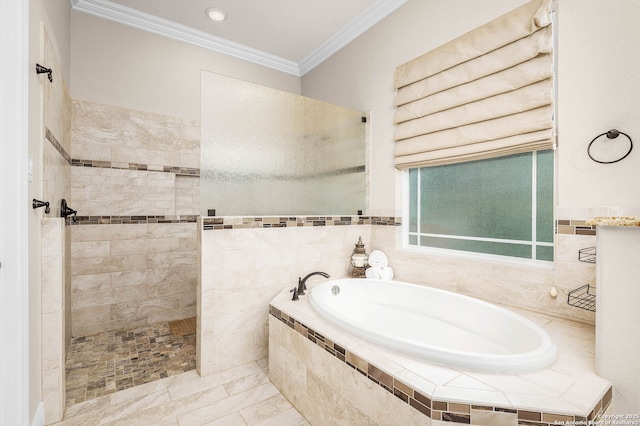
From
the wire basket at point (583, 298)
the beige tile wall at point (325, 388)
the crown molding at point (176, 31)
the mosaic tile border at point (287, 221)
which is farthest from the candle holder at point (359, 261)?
the crown molding at point (176, 31)

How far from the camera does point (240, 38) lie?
3.13 meters

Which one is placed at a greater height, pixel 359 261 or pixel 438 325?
pixel 359 261

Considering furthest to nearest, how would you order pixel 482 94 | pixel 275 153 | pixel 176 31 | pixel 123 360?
pixel 176 31
pixel 275 153
pixel 123 360
pixel 482 94

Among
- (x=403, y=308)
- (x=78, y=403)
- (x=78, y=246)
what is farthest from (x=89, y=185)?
(x=403, y=308)

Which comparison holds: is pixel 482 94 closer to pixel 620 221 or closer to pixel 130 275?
pixel 620 221

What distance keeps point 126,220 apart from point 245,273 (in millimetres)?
1431

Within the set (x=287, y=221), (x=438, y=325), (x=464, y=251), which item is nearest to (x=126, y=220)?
(x=287, y=221)

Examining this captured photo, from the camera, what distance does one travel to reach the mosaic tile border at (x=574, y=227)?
1530 millimetres

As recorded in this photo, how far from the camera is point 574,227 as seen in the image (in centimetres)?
158

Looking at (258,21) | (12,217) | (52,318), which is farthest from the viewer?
(258,21)

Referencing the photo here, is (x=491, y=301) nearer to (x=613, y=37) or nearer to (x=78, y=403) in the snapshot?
(x=613, y=37)

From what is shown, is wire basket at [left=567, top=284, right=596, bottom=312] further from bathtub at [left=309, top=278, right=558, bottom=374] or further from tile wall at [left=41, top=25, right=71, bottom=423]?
tile wall at [left=41, top=25, right=71, bottom=423]

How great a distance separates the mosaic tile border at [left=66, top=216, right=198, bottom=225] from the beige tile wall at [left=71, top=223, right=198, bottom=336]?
4 centimetres

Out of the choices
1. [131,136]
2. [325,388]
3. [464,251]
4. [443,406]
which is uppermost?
[131,136]
